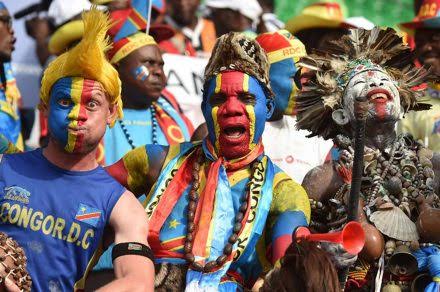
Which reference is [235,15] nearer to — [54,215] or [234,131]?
[234,131]

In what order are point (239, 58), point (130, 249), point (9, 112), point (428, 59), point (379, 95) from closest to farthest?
point (130, 249), point (239, 58), point (379, 95), point (9, 112), point (428, 59)

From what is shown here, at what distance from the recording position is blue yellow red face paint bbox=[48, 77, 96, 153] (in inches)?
248

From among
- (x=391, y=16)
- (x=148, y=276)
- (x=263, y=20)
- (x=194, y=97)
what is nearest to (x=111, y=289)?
→ (x=148, y=276)

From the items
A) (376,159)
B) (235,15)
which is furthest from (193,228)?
(235,15)

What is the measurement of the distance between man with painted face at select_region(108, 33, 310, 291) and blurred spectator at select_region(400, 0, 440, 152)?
2.34 m

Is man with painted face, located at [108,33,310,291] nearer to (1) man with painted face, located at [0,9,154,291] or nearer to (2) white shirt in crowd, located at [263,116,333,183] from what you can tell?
(1) man with painted face, located at [0,9,154,291]

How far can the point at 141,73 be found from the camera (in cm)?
919

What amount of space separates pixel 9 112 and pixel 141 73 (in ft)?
3.03

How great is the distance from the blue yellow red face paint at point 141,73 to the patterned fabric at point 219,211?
222cm

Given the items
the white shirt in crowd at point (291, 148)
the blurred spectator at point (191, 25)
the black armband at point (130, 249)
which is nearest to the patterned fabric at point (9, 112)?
the white shirt in crowd at point (291, 148)

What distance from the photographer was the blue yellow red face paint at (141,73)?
9180 millimetres

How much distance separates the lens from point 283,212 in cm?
675

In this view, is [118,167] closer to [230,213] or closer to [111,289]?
[230,213]

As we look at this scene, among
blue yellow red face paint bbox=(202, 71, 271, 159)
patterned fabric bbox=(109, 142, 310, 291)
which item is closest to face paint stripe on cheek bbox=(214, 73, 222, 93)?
blue yellow red face paint bbox=(202, 71, 271, 159)
